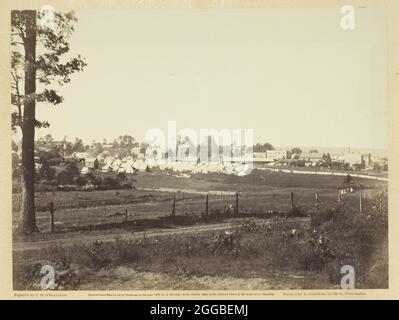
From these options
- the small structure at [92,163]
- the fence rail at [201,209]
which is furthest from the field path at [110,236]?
the small structure at [92,163]

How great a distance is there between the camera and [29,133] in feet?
21.4

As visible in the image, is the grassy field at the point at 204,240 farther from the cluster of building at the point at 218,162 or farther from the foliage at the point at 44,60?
the foliage at the point at 44,60

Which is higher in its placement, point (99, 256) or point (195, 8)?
point (195, 8)

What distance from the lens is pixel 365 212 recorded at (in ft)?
21.5

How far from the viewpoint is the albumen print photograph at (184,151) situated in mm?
6516

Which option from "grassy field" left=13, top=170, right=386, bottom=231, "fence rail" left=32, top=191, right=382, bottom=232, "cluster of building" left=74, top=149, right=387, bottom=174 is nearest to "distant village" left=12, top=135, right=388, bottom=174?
"cluster of building" left=74, top=149, right=387, bottom=174

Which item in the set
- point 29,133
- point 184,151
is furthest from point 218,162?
point 29,133

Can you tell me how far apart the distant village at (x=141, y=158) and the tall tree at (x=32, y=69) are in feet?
0.68

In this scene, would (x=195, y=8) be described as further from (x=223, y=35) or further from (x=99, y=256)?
(x=99, y=256)

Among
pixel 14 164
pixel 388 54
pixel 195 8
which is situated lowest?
pixel 14 164

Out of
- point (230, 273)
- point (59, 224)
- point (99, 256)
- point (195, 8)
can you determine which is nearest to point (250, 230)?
point (230, 273)

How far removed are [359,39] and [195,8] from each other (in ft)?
6.31

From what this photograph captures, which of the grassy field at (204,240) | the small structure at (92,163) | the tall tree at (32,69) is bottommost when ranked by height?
the grassy field at (204,240)

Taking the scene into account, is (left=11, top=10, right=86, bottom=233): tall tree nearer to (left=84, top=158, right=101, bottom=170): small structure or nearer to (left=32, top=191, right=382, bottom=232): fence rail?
(left=32, top=191, right=382, bottom=232): fence rail
